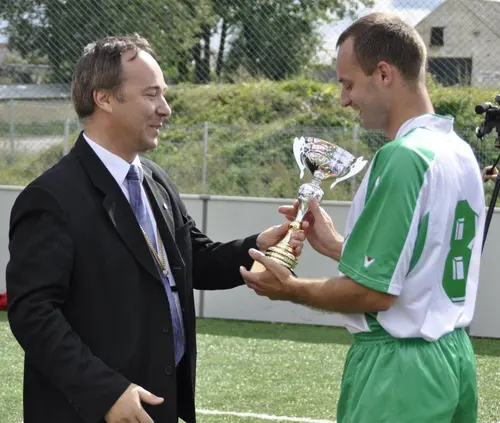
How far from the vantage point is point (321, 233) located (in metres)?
2.83

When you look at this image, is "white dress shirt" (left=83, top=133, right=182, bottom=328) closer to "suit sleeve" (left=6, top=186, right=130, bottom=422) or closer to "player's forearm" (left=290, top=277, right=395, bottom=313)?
"suit sleeve" (left=6, top=186, right=130, bottom=422)

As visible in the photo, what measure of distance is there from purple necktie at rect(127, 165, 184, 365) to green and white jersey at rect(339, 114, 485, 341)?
0.60 meters

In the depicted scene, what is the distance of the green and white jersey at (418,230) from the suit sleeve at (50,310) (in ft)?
2.32

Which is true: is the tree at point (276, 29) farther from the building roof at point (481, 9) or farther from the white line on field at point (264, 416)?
the white line on field at point (264, 416)

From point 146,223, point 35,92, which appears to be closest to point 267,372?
point 146,223

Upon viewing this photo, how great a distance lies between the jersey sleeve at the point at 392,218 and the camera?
7.19 ft

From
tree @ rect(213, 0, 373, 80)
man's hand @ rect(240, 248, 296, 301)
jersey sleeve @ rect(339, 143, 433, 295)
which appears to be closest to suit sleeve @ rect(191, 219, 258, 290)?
man's hand @ rect(240, 248, 296, 301)

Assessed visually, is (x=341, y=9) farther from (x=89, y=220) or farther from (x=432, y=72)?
(x=89, y=220)

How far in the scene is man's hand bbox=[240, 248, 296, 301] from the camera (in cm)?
238

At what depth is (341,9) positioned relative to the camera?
8211 mm

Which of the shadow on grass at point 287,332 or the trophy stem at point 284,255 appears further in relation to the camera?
the shadow on grass at point 287,332

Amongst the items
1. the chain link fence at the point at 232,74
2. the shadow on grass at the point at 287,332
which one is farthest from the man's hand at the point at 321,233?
the chain link fence at the point at 232,74

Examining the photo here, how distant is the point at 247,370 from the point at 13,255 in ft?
12.1

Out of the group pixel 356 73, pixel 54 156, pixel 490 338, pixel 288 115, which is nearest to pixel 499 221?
pixel 490 338
